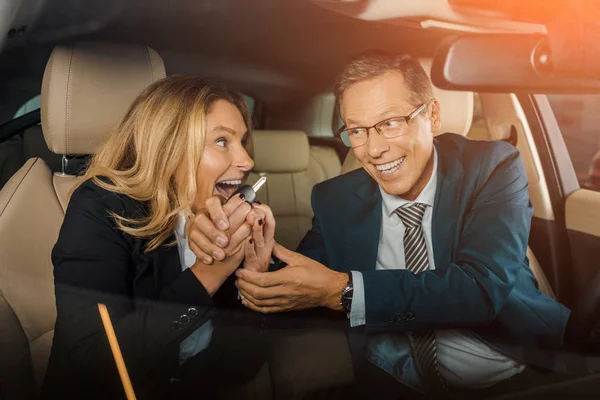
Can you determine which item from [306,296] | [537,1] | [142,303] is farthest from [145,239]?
[537,1]

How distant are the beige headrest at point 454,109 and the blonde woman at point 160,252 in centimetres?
46

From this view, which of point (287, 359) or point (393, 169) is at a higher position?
point (393, 169)

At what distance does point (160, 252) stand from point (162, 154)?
21 centimetres

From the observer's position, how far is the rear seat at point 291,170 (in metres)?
1.35

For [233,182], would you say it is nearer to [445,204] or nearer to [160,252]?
[160,252]

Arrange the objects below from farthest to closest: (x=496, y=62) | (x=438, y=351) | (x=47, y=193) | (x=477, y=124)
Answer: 1. (x=477, y=124)
2. (x=47, y=193)
3. (x=438, y=351)
4. (x=496, y=62)

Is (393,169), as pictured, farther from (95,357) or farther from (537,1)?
(95,357)

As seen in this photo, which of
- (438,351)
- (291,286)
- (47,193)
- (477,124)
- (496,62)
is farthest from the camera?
(477,124)

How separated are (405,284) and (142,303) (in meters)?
0.55

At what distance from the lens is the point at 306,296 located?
1.18 m

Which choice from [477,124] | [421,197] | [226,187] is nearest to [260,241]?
[226,187]

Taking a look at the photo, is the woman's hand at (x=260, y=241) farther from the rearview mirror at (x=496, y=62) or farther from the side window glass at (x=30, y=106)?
the side window glass at (x=30, y=106)

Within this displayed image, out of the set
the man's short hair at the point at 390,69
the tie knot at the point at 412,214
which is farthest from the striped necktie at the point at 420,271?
the man's short hair at the point at 390,69

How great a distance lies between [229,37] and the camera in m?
1.28
